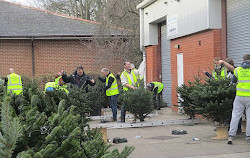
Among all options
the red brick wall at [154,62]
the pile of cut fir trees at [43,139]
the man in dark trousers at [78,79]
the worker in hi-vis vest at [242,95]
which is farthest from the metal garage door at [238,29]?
the pile of cut fir trees at [43,139]

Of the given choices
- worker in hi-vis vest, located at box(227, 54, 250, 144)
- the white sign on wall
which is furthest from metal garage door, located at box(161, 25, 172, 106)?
worker in hi-vis vest, located at box(227, 54, 250, 144)

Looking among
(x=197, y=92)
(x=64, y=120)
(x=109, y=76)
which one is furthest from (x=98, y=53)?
(x=64, y=120)

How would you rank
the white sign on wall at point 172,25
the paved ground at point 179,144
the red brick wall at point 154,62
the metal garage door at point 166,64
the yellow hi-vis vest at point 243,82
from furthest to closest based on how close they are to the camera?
the red brick wall at point 154,62 < the metal garage door at point 166,64 < the white sign on wall at point 172,25 < the yellow hi-vis vest at point 243,82 < the paved ground at point 179,144

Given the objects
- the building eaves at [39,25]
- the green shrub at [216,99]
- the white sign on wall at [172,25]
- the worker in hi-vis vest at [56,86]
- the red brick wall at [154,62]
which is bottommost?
the green shrub at [216,99]

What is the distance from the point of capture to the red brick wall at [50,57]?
25203mm

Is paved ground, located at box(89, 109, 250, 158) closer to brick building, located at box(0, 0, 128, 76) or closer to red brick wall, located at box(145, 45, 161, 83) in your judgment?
red brick wall, located at box(145, 45, 161, 83)

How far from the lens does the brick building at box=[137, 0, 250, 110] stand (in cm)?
1194

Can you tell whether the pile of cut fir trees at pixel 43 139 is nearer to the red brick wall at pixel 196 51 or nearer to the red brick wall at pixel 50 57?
the red brick wall at pixel 196 51

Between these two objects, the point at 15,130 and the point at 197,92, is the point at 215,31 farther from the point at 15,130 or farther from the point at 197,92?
the point at 15,130

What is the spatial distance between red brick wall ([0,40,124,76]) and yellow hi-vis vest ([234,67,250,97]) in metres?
16.6

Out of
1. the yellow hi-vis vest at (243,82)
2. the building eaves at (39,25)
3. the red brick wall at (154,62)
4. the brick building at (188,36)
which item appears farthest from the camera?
the building eaves at (39,25)

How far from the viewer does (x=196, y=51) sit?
13.9 meters

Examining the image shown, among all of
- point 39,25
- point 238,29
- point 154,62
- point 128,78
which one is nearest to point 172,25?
point 154,62

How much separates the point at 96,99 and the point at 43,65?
36.3ft
